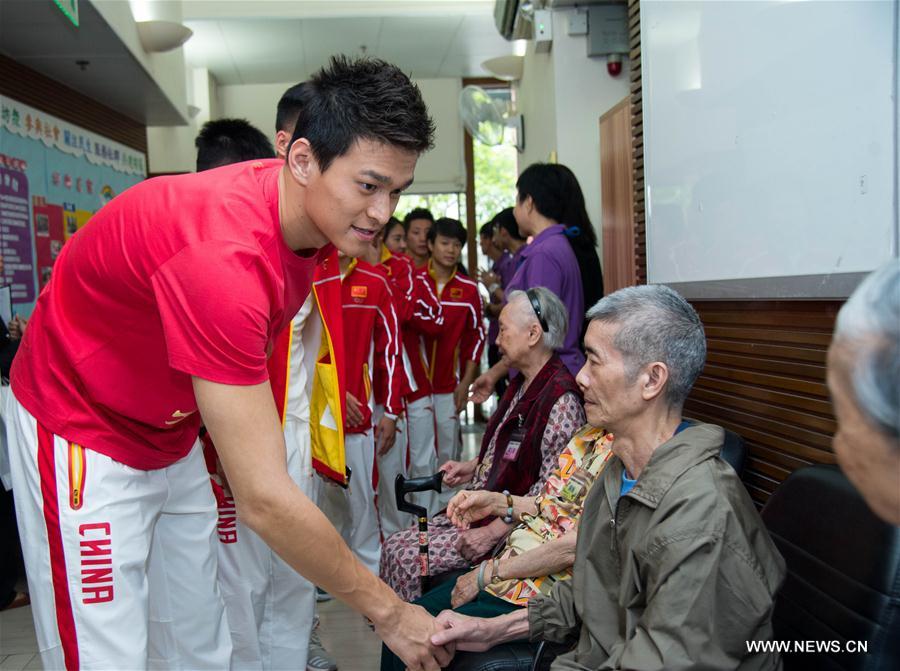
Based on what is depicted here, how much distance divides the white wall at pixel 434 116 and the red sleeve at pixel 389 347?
606 centimetres

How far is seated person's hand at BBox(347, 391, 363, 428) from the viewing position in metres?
3.55

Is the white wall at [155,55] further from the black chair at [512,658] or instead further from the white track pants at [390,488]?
the black chair at [512,658]

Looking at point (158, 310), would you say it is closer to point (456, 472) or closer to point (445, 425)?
point (456, 472)

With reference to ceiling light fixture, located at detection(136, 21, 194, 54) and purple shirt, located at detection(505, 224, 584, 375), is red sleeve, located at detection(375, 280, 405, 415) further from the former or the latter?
ceiling light fixture, located at detection(136, 21, 194, 54)

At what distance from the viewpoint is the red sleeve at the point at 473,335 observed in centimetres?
541

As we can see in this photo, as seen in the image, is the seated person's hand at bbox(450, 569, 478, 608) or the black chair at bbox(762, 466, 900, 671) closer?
the black chair at bbox(762, 466, 900, 671)

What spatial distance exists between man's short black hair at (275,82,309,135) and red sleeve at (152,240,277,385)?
128 cm

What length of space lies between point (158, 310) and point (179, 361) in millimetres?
227

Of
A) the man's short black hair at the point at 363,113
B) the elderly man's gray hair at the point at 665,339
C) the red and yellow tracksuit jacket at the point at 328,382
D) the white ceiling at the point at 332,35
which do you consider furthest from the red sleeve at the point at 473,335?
the man's short black hair at the point at 363,113

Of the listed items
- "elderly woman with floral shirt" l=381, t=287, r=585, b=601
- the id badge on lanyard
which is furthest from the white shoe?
the id badge on lanyard

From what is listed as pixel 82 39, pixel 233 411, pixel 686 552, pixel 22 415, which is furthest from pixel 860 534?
pixel 82 39

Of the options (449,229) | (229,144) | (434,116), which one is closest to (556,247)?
(229,144)

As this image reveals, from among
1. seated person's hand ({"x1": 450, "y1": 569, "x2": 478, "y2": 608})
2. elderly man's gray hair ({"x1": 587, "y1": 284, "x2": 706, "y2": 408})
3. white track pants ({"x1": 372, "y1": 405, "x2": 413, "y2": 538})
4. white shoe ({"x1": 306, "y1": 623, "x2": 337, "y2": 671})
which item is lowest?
white shoe ({"x1": 306, "y1": 623, "x2": 337, "y2": 671})

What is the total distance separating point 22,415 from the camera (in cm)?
158
